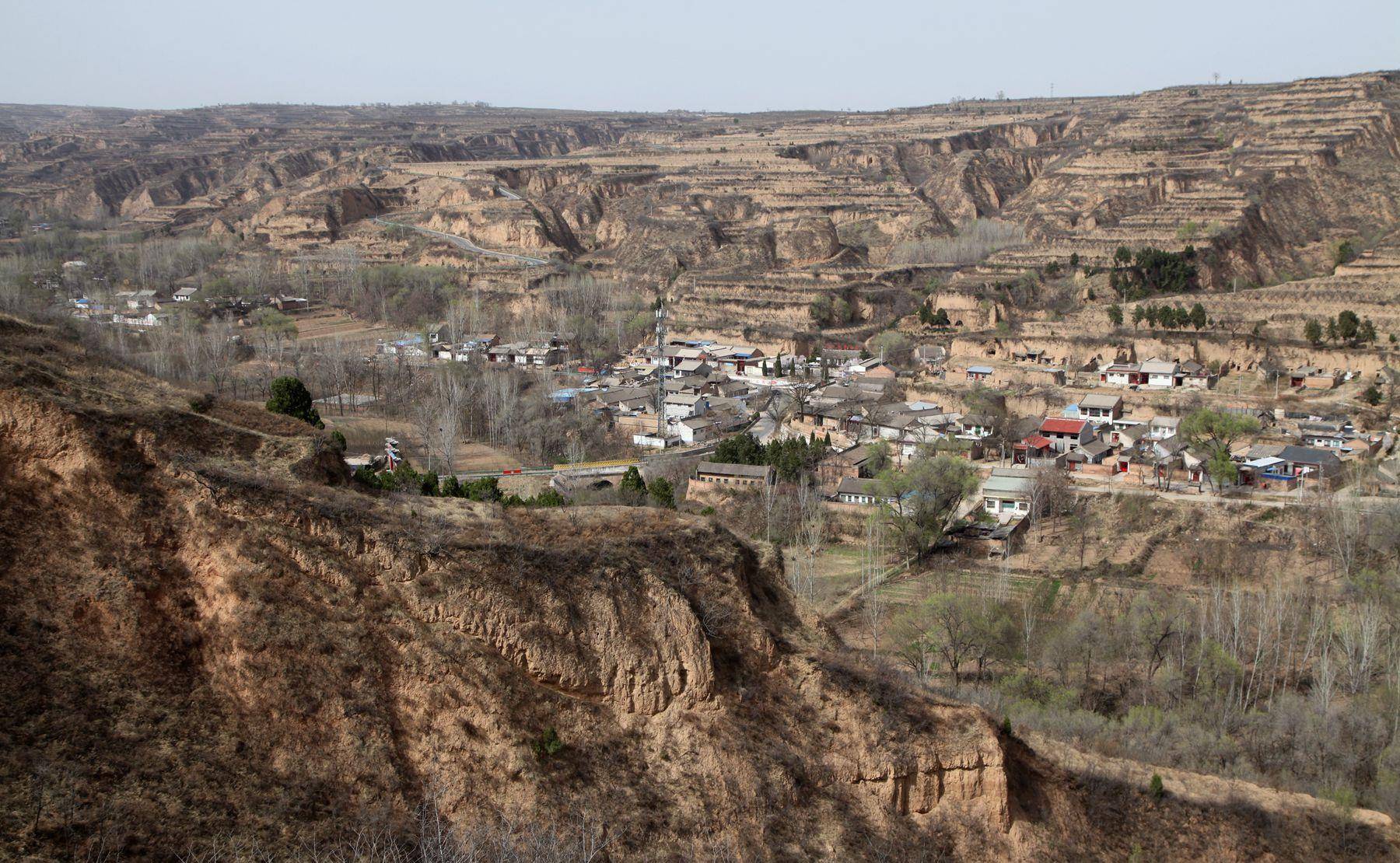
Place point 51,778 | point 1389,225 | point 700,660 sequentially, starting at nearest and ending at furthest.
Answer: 1. point 51,778
2. point 700,660
3. point 1389,225

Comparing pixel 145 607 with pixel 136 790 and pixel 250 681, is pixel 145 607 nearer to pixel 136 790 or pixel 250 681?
pixel 250 681

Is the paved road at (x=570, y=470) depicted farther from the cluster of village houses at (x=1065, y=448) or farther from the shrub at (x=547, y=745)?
the shrub at (x=547, y=745)

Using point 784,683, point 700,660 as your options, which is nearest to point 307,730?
point 700,660

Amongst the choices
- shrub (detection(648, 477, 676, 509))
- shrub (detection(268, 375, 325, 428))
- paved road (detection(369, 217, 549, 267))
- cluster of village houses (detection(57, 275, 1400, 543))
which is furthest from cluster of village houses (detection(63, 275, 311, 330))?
shrub (detection(648, 477, 676, 509))

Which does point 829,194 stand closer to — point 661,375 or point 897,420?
point 661,375

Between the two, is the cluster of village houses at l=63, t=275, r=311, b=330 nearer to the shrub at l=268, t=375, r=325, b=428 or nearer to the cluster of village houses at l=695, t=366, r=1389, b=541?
the shrub at l=268, t=375, r=325, b=428

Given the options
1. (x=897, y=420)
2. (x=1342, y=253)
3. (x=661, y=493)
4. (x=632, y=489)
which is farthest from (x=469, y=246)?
(x=632, y=489)
